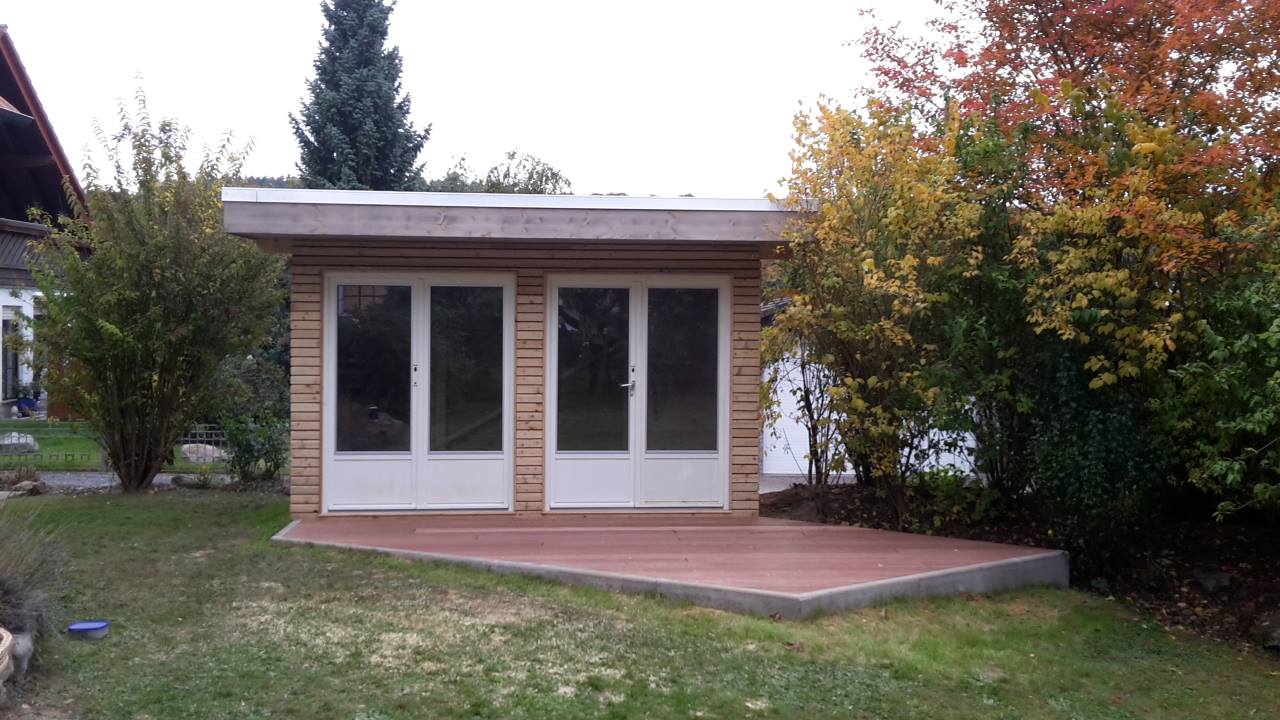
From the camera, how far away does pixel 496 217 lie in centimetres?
867

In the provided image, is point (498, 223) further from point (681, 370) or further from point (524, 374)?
point (681, 370)

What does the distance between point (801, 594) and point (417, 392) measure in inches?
160

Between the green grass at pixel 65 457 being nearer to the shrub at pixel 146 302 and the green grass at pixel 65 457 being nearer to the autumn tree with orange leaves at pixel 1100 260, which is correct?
the shrub at pixel 146 302

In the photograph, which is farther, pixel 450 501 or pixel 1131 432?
pixel 450 501

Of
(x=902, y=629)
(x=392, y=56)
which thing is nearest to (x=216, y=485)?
(x=902, y=629)

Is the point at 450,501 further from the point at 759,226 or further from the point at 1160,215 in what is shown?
the point at 1160,215

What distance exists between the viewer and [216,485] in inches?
484

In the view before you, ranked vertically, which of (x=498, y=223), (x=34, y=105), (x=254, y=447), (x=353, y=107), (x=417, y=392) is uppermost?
(x=353, y=107)

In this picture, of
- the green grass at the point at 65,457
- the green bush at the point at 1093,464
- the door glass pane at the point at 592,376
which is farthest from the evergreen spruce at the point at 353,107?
the green bush at the point at 1093,464

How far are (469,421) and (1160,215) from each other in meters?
5.49

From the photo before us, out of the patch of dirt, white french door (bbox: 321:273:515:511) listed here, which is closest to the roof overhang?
white french door (bbox: 321:273:515:511)

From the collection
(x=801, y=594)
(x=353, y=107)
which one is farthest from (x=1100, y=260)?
Result: (x=353, y=107)

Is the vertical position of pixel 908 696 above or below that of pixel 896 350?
below

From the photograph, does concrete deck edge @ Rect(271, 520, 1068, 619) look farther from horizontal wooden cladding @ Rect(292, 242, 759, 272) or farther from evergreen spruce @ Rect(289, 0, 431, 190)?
evergreen spruce @ Rect(289, 0, 431, 190)
